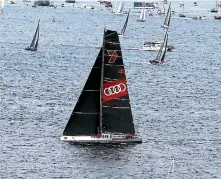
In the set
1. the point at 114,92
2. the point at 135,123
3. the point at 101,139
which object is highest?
the point at 114,92

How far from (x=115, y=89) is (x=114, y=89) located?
9 cm

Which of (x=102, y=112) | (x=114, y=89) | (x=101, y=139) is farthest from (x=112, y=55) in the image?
(x=101, y=139)

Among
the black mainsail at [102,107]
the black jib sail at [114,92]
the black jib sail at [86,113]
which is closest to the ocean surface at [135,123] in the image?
the black jib sail at [86,113]

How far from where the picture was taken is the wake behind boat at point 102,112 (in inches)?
3748

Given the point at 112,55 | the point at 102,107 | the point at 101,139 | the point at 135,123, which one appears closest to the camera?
the point at 112,55

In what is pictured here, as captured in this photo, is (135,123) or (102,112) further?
(135,123)

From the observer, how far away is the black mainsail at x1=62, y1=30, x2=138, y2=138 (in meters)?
95.1

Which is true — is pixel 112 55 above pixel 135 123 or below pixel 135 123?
above

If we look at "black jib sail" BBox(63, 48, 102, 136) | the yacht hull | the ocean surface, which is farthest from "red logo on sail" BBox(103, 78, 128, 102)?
the ocean surface

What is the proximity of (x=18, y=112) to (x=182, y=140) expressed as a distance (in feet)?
66.3

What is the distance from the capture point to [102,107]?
313 ft

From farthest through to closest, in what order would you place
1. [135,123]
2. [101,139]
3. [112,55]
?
[135,123] → [101,139] → [112,55]

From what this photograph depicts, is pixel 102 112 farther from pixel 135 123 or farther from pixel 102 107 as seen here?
pixel 135 123

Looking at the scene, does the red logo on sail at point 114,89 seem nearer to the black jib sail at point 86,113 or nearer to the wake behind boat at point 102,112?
the wake behind boat at point 102,112
